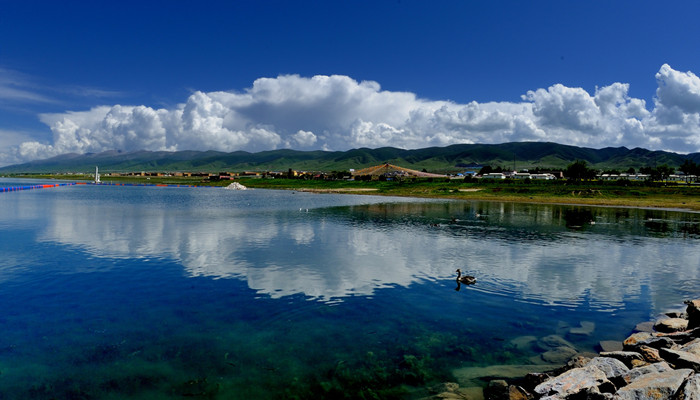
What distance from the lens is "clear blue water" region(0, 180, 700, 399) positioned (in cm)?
1639

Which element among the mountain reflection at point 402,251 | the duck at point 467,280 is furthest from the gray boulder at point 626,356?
the duck at point 467,280

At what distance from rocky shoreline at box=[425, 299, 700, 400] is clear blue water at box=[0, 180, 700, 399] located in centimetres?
189

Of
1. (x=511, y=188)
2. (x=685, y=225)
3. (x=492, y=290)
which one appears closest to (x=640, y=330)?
(x=492, y=290)

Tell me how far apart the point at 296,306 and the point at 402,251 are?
20.2 metres

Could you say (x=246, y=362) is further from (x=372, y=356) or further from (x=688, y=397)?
(x=688, y=397)

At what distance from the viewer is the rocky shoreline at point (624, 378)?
482 inches

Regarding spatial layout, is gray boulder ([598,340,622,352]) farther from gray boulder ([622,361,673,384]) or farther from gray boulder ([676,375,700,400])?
gray boulder ([676,375,700,400])

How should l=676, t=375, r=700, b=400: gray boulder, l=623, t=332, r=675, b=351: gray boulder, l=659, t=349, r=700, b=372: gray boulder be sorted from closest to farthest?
l=676, t=375, r=700, b=400: gray boulder → l=659, t=349, r=700, b=372: gray boulder → l=623, t=332, r=675, b=351: gray boulder

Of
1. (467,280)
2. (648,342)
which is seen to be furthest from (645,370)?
(467,280)

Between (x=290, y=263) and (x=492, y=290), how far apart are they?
55.7ft

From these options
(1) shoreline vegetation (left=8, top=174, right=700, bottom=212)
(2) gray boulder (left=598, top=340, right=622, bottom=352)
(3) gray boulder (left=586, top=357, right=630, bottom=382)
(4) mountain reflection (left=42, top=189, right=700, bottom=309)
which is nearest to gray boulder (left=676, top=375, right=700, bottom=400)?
(3) gray boulder (left=586, top=357, right=630, bottom=382)

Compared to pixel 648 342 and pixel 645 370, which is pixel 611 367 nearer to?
pixel 645 370

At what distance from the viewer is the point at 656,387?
1225 cm

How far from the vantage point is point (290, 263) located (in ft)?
117
